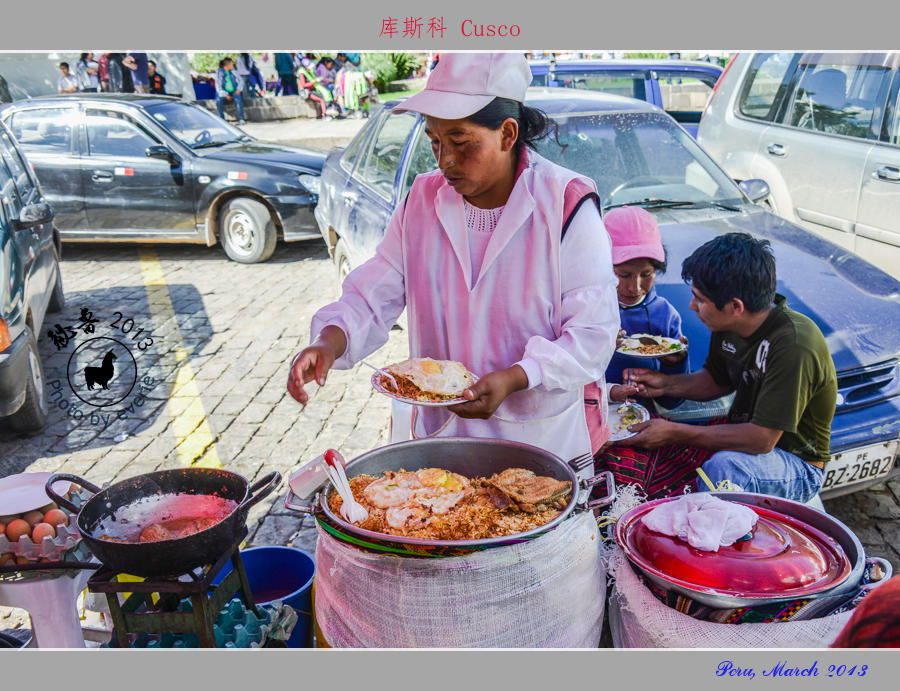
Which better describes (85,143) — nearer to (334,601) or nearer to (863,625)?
(334,601)

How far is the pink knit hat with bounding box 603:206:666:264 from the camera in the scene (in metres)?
3.36

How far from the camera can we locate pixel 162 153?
333 inches

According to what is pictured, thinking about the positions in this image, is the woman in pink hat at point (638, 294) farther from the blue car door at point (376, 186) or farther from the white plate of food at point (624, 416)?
the blue car door at point (376, 186)

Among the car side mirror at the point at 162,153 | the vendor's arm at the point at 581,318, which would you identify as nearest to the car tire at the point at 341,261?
the car side mirror at the point at 162,153

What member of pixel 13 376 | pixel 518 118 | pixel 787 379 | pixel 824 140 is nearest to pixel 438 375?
pixel 518 118

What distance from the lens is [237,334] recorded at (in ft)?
21.7

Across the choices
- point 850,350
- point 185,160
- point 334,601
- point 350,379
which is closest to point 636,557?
A: point 334,601

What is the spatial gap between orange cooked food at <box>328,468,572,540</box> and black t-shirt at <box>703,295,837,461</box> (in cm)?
131

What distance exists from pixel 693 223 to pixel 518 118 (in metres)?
2.60

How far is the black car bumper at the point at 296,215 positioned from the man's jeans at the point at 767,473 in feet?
21.5

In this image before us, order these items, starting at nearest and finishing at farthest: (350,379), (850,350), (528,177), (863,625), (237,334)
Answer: (863,625) < (528,177) < (850,350) < (350,379) < (237,334)

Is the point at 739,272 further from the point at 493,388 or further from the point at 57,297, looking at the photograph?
the point at 57,297

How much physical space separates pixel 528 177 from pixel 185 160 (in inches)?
288

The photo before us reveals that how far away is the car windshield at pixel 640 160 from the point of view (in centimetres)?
456
